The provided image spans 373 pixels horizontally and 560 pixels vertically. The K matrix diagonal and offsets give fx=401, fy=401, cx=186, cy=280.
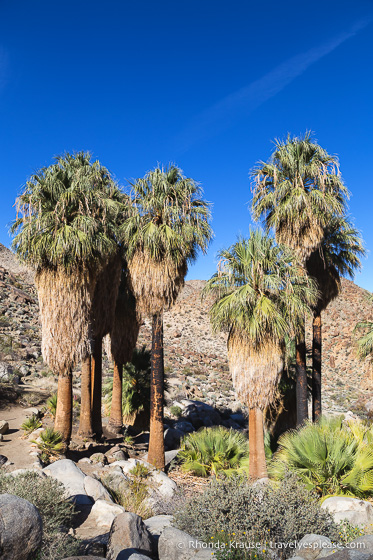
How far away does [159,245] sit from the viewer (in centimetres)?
1343

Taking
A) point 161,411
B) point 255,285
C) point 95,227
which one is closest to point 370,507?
point 255,285

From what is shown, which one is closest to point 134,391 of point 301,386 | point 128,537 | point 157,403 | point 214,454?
point 157,403

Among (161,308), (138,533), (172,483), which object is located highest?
(161,308)

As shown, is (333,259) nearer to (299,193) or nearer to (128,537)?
(299,193)

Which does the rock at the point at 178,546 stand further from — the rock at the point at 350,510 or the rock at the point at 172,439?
the rock at the point at 172,439

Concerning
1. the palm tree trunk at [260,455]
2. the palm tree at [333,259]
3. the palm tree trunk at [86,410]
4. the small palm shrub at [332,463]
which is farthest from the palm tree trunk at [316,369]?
the palm tree trunk at [86,410]

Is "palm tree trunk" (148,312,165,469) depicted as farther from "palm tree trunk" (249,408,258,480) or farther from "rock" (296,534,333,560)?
"rock" (296,534,333,560)

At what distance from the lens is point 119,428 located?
17578 mm

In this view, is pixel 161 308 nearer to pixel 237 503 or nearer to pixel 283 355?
pixel 283 355

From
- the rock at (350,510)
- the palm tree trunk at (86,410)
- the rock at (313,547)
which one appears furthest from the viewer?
the palm tree trunk at (86,410)

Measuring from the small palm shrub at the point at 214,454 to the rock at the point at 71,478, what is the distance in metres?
4.32

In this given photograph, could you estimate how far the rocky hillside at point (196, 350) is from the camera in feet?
93.6

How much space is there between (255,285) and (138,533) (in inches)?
301

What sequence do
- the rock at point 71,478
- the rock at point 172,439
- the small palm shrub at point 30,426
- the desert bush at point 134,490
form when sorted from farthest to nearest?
the rock at point 172,439
the small palm shrub at point 30,426
the desert bush at point 134,490
the rock at point 71,478
